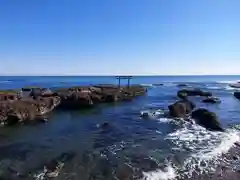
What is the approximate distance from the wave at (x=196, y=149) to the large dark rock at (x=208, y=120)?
38.1 inches

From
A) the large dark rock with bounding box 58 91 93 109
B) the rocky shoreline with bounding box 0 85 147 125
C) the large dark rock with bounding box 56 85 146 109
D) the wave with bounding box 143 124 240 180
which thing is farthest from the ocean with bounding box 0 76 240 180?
the large dark rock with bounding box 56 85 146 109

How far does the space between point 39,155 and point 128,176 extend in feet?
25.1

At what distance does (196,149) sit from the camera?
20859 mm

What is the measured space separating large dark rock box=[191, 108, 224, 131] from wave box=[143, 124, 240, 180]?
968mm

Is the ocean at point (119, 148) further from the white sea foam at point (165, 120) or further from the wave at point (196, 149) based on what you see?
the white sea foam at point (165, 120)

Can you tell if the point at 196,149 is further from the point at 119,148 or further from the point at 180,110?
the point at 180,110

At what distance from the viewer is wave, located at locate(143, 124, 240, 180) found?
1580cm

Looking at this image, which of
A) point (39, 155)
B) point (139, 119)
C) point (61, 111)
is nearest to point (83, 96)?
point (61, 111)

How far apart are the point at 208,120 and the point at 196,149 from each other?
988cm

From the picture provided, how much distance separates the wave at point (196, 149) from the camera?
51.9ft

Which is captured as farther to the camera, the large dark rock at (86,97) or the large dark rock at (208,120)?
the large dark rock at (86,97)

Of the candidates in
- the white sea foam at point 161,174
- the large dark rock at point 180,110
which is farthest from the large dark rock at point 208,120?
the white sea foam at point 161,174

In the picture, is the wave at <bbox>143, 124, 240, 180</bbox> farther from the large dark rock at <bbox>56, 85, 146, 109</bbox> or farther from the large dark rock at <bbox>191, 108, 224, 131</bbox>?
the large dark rock at <bbox>56, 85, 146, 109</bbox>

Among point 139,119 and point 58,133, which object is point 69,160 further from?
point 139,119
